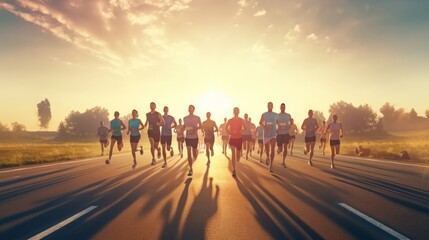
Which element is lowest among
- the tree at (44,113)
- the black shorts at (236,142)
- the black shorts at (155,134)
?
the black shorts at (236,142)

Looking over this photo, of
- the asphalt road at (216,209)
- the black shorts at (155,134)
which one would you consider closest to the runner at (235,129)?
the asphalt road at (216,209)

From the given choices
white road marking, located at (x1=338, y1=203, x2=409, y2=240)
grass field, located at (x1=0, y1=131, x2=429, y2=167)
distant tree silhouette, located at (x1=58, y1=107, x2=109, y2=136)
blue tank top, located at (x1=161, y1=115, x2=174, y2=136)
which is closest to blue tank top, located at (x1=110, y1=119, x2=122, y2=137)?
blue tank top, located at (x1=161, y1=115, x2=174, y2=136)

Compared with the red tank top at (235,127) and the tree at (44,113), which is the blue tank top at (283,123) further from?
the tree at (44,113)

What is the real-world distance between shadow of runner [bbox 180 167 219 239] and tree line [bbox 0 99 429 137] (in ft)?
334

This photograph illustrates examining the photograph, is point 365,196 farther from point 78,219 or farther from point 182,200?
point 78,219

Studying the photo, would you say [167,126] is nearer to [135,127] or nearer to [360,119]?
[135,127]

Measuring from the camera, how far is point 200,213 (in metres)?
5.86

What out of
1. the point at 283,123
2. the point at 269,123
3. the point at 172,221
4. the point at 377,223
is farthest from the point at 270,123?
the point at 172,221

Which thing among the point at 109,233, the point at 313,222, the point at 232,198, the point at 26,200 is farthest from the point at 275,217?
the point at 26,200

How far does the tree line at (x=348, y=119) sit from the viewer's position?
103m

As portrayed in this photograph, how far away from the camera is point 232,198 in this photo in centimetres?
738

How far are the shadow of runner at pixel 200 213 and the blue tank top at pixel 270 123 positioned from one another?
533 cm

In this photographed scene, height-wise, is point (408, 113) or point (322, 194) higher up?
point (408, 113)

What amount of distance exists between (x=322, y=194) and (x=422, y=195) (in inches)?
82.6
